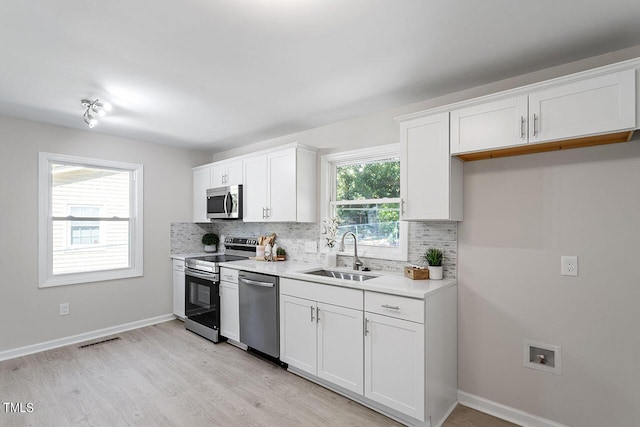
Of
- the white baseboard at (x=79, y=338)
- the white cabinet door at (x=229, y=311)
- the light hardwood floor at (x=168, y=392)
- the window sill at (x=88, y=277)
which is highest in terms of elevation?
the window sill at (x=88, y=277)

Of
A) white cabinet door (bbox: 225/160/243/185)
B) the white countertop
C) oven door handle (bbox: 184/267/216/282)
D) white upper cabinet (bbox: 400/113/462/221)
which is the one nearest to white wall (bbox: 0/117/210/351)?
oven door handle (bbox: 184/267/216/282)

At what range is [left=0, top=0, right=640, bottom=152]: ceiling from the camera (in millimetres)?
1612

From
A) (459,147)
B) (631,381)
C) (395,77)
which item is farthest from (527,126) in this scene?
(631,381)

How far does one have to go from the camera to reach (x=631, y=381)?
Result: 6.17ft

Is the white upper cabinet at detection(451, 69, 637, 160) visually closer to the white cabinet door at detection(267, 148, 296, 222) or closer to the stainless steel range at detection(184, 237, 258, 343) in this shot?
the white cabinet door at detection(267, 148, 296, 222)

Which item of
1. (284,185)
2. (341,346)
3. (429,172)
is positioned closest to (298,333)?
(341,346)

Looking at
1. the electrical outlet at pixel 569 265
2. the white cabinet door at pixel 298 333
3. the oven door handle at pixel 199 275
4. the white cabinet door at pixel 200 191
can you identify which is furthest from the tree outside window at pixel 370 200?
the white cabinet door at pixel 200 191

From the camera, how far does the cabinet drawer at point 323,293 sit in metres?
2.40

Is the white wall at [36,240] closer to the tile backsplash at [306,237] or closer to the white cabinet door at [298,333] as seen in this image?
the tile backsplash at [306,237]

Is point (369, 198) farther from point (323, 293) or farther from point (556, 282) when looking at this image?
point (556, 282)

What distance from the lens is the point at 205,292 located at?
379 cm

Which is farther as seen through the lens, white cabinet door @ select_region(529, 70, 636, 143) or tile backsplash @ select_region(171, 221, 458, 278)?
tile backsplash @ select_region(171, 221, 458, 278)

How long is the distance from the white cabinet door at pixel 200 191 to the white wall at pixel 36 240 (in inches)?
4.5

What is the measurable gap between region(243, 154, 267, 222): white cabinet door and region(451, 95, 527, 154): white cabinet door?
2170mm
